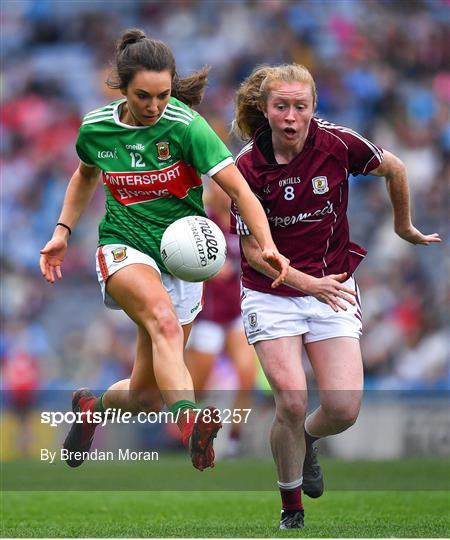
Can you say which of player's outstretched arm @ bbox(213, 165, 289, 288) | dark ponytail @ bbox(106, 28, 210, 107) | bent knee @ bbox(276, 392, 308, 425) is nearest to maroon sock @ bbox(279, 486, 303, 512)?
bent knee @ bbox(276, 392, 308, 425)

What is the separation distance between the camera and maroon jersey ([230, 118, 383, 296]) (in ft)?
21.9

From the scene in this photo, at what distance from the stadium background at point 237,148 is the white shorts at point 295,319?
544 cm

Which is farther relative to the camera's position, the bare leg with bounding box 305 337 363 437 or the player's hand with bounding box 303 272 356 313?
the bare leg with bounding box 305 337 363 437

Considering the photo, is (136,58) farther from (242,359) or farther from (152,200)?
(242,359)

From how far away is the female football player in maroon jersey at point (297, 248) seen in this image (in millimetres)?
6594

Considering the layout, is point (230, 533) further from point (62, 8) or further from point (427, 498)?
point (62, 8)

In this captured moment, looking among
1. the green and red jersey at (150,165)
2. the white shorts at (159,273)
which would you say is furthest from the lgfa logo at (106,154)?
the white shorts at (159,273)

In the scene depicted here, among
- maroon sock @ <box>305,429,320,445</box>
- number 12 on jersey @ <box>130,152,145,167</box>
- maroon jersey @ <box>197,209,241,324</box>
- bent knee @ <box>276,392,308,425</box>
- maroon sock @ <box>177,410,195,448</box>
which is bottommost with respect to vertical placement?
Answer: maroon jersey @ <box>197,209,241,324</box>

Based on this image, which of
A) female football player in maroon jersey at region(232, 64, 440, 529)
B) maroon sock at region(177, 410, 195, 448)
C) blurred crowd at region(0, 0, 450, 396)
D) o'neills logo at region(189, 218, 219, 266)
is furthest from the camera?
blurred crowd at region(0, 0, 450, 396)

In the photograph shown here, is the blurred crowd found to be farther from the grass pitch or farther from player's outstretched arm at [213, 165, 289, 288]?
player's outstretched arm at [213, 165, 289, 288]

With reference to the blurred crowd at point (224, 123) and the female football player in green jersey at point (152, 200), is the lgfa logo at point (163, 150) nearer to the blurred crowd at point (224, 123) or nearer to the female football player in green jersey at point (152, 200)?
the female football player in green jersey at point (152, 200)

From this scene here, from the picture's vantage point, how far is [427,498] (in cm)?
821

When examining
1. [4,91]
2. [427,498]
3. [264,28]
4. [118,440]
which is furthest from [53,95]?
[427,498]

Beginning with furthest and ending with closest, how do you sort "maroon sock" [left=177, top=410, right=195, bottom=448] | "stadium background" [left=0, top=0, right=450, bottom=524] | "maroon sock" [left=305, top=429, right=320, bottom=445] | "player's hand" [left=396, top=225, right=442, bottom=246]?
"stadium background" [left=0, top=0, right=450, bottom=524] < "maroon sock" [left=305, top=429, right=320, bottom=445] < "player's hand" [left=396, top=225, right=442, bottom=246] < "maroon sock" [left=177, top=410, right=195, bottom=448]
